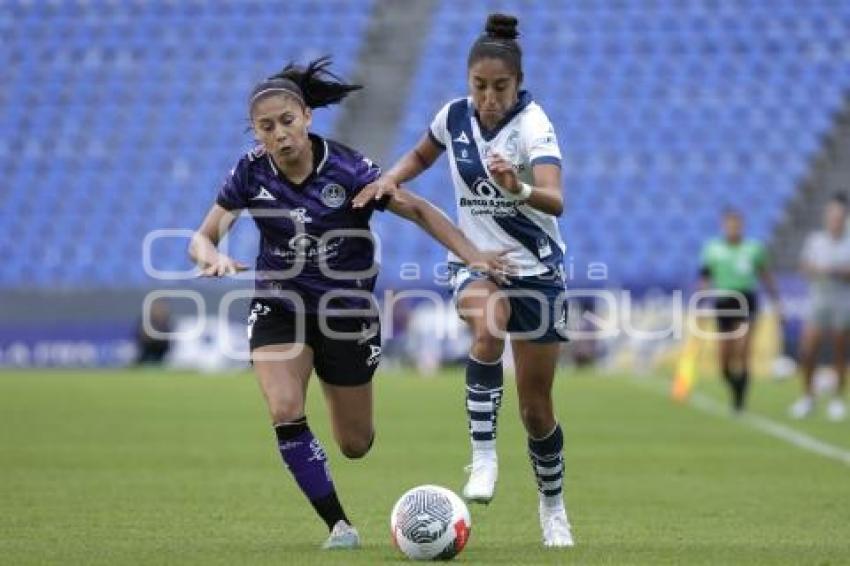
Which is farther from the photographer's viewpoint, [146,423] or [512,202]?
[146,423]

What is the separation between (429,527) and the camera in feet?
25.8

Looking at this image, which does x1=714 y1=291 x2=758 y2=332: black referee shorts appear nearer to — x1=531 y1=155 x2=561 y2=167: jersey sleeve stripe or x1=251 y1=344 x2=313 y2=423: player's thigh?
x1=531 y1=155 x2=561 y2=167: jersey sleeve stripe

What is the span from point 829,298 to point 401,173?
12.3m

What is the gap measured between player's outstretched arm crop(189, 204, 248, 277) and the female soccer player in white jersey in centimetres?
67

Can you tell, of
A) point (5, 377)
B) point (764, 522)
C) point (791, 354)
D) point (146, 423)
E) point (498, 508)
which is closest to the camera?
point (764, 522)

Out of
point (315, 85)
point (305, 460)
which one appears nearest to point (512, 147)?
point (315, 85)

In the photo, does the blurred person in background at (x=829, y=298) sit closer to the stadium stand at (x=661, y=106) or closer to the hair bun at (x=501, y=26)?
the stadium stand at (x=661, y=106)

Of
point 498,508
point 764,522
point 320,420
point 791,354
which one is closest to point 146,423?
point 320,420

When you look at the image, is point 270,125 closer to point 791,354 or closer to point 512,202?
point 512,202

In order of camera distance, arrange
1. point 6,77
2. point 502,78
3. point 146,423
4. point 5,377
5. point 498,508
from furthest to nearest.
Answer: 1. point 6,77
2. point 5,377
3. point 146,423
4. point 498,508
5. point 502,78

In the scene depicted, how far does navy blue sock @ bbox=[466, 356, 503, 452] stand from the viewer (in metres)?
8.70

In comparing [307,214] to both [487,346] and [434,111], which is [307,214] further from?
[434,111]

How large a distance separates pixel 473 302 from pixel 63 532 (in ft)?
7.92

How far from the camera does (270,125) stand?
826 cm
